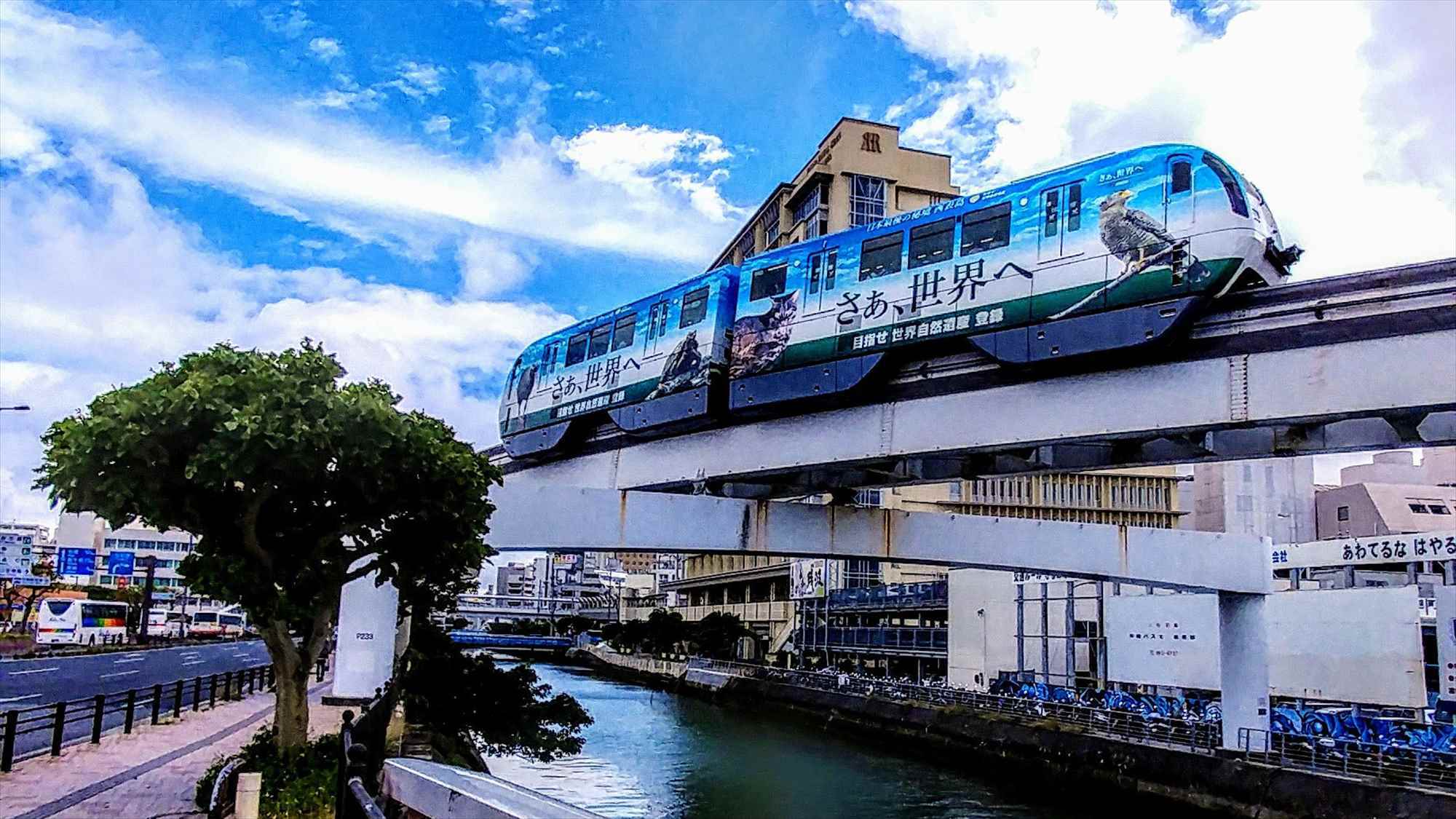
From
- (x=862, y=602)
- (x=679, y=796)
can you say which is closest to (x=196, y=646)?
(x=862, y=602)

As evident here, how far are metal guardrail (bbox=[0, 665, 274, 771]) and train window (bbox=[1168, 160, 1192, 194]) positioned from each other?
54.6 ft

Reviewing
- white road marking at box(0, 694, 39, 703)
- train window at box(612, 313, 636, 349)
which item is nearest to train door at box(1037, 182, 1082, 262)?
train window at box(612, 313, 636, 349)

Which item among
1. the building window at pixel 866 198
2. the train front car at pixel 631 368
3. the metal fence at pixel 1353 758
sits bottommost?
the metal fence at pixel 1353 758

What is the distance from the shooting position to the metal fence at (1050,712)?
27.5 m

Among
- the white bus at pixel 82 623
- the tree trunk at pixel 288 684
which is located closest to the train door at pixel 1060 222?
the tree trunk at pixel 288 684

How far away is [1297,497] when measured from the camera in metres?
75.2

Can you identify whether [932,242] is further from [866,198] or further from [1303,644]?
[866,198]

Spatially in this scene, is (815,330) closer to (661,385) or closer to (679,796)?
(661,385)

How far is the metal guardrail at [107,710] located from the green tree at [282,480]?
4.33 m

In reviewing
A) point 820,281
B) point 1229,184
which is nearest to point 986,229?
point 820,281

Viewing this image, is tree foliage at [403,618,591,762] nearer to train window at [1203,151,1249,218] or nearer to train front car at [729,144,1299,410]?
train front car at [729,144,1299,410]

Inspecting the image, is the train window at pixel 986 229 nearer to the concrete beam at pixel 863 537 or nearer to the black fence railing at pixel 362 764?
the concrete beam at pixel 863 537

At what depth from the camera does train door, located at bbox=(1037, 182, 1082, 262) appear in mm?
16812

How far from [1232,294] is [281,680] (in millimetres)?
12952
